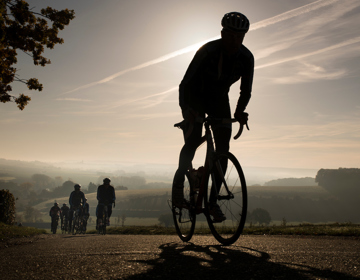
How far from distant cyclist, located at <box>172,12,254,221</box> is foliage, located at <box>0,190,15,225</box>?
55.5ft

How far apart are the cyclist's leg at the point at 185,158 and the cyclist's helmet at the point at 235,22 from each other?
153cm

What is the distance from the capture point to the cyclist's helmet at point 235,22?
13.9ft

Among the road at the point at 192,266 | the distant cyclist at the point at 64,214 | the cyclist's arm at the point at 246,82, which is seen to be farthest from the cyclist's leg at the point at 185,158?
the distant cyclist at the point at 64,214

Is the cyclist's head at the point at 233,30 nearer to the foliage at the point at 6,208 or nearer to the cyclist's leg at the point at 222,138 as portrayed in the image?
the cyclist's leg at the point at 222,138

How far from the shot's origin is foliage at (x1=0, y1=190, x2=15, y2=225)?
18.0 metres

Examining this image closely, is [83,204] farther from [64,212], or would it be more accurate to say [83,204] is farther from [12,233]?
[12,233]

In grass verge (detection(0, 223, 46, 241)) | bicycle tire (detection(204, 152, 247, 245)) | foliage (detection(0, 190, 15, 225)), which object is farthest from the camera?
foliage (detection(0, 190, 15, 225))

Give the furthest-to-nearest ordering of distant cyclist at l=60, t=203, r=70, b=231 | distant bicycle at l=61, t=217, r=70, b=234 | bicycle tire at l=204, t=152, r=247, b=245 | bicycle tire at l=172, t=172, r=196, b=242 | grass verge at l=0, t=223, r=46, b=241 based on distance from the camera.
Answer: distant cyclist at l=60, t=203, r=70, b=231 → distant bicycle at l=61, t=217, r=70, b=234 → grass verge at l=0, t=223, r=46, b=241 → bicycle tire at l=172, t=172, r=196, b=242 → bicycle tire at l=204, t=152, r=247, b=245

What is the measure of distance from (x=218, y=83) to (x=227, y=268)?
2.72 meters

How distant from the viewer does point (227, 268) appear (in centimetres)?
285

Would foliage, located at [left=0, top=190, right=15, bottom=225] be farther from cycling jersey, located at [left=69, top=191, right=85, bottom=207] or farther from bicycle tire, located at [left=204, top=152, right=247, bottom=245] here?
bicycle tire, located at [left=204, top=152, right=247, bottom=245]

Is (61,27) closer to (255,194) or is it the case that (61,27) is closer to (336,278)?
(336,278)

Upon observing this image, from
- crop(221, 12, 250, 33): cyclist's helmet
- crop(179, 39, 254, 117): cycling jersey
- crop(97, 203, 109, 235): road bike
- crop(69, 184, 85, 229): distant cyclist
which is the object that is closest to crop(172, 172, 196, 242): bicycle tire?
crop(179, 39, 254, 117): cycling jersey

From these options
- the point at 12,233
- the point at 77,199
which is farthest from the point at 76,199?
the point at 12,233
